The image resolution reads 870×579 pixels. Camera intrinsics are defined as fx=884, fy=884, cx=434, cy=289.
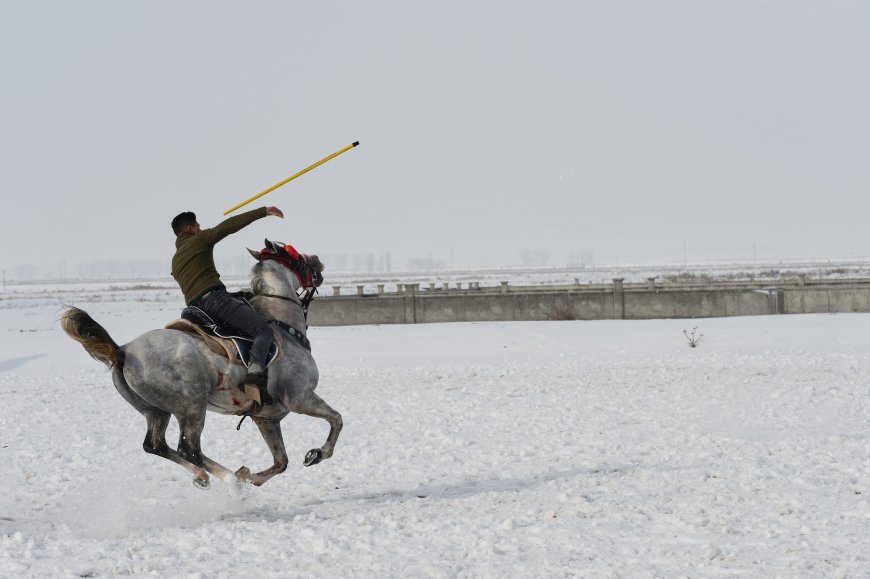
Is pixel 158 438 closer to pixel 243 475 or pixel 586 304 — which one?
pixel 243 475

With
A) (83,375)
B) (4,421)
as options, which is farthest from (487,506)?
(83,375)

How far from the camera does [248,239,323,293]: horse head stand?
8414 millimetres

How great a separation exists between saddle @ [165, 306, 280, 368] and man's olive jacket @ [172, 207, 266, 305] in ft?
0.62

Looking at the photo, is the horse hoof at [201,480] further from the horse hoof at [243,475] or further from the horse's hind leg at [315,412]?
the horse's hind leg at [315,412]

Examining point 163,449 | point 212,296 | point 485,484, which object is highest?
point 212,296

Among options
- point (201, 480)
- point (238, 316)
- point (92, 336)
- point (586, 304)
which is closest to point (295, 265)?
point (238, 316)

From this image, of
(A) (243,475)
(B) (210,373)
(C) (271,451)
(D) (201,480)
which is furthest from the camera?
(C) (271,451)

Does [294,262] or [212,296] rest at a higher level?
[294,262]

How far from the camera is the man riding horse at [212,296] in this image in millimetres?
7746

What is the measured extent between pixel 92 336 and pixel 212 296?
3.55ft

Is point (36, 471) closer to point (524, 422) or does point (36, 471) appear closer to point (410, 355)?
point (524, 422)

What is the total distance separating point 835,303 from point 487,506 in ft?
96.8

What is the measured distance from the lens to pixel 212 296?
26.0 ft

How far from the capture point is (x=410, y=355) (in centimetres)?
2527
